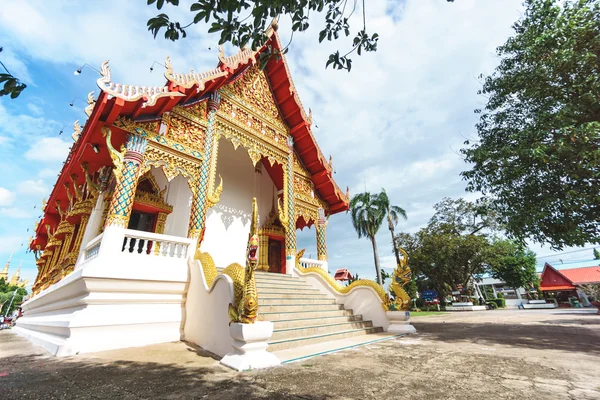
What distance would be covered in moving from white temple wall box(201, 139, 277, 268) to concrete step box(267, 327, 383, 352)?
4.46m

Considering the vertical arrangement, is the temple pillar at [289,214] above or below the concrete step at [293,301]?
above

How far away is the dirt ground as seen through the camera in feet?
7.05

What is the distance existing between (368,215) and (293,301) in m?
18.4

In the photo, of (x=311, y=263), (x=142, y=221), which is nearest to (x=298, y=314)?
(x=311, y=263)

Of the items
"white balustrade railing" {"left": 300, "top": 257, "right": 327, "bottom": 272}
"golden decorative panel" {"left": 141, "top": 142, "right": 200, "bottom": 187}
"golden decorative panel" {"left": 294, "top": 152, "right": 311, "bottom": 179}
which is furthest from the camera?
"golden decorative panel" {"left": 294, "top": 152, "right": 311, "bottom": 179}

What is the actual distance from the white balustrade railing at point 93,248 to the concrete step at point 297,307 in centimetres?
332

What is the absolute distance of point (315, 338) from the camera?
179 inches

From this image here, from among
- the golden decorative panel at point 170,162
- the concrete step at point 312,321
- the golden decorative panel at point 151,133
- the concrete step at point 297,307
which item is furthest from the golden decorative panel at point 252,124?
the concrete step at point 312,321

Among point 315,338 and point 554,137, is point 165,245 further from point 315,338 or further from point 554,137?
point 554,137

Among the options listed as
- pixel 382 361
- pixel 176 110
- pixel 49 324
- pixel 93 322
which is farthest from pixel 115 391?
pixel 176 110

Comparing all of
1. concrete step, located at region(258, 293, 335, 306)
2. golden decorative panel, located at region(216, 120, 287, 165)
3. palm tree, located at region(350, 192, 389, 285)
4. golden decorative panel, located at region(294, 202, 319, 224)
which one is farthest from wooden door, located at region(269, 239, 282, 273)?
palm tree, located at region(350, 192, 389, 285)

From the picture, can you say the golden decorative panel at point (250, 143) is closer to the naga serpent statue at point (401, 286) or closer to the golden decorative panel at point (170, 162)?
the golden decorative panel at point (170, 162)

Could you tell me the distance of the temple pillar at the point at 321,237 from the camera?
9086 mm

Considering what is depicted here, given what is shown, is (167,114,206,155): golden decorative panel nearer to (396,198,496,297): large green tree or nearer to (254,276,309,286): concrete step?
(254,276,309,286): concrete step
